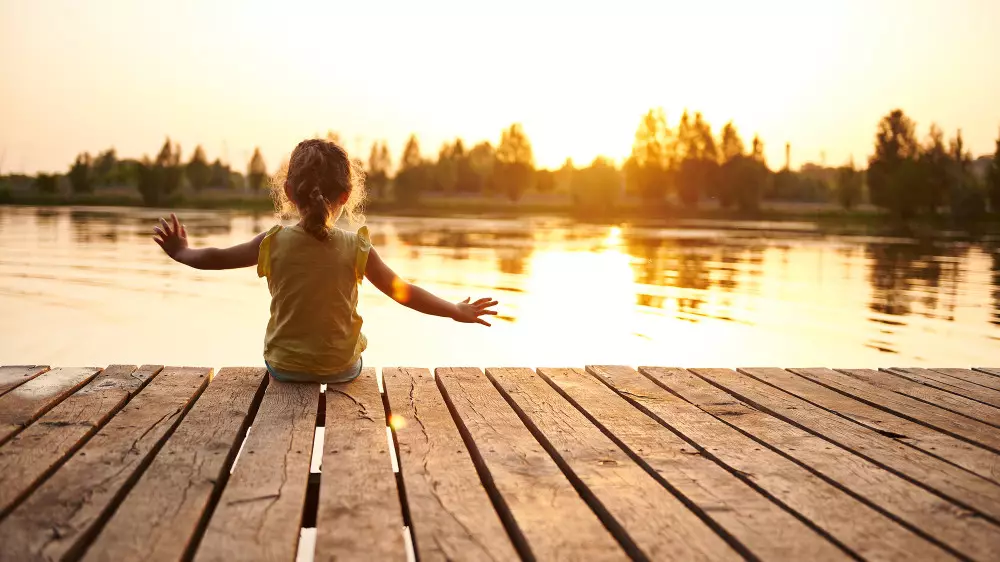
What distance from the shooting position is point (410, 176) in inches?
3738

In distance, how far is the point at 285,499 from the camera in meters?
2.41

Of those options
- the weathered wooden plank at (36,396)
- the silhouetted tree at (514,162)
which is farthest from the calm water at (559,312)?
the silhouetted tree at (514,162)

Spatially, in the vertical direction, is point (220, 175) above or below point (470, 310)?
above

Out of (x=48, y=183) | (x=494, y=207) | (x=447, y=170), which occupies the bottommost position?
(x=494, y=207)

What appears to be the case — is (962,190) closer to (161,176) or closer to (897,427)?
(897,427)

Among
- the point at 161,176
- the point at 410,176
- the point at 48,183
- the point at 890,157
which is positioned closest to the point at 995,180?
the point at 890,157

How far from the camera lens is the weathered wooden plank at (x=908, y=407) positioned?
11.3 feet

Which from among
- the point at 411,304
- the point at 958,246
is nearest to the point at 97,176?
the point at 958,246

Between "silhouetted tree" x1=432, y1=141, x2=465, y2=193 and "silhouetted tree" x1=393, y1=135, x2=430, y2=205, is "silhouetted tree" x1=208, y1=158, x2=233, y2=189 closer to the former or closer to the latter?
"silhouetted tree" x1=432, y1=141, x2=465, y2=193

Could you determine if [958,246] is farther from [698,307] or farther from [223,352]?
[223,352]

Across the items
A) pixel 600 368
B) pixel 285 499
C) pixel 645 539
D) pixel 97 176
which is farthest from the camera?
pixel 97 176

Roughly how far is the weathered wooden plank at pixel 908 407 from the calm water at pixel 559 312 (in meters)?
3.54

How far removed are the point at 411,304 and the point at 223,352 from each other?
4887mm

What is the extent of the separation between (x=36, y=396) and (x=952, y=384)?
4.72m
